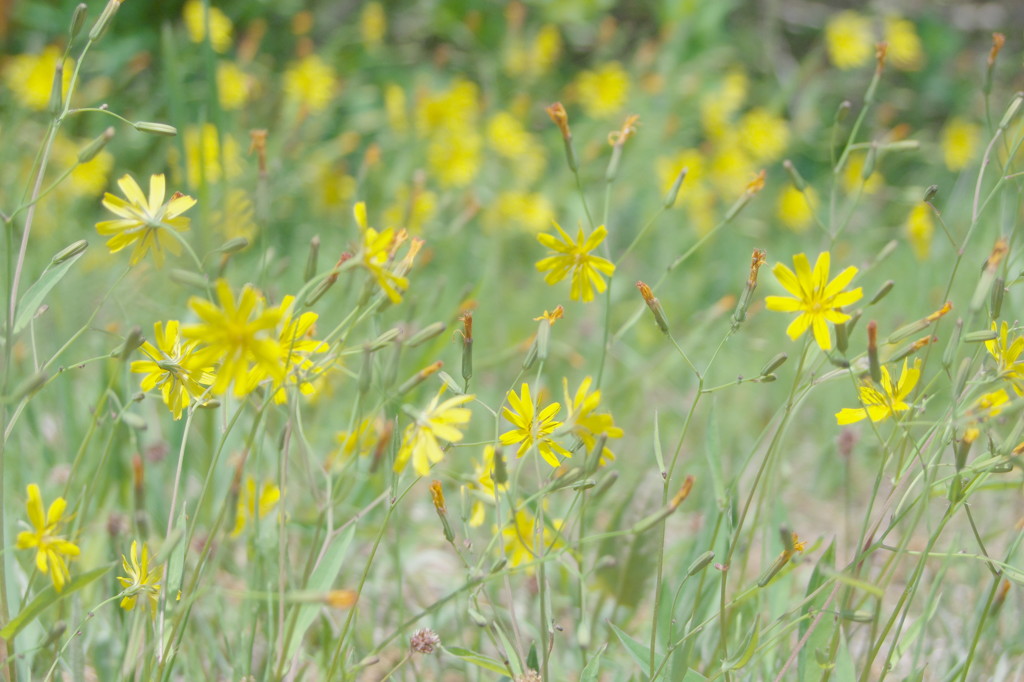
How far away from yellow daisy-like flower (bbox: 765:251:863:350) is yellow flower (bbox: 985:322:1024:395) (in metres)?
0.15

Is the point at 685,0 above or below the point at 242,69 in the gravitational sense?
above

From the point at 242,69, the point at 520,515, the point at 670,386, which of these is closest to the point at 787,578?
the point at 520,515

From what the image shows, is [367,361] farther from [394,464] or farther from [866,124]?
[866,124]

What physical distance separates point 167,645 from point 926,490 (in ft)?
2.37

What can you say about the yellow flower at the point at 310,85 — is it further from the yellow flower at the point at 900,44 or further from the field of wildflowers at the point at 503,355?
the yellow flower at the point at 900,44

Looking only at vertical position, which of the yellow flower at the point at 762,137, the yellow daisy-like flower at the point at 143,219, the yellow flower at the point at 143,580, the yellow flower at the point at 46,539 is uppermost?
the yellow flower at the point at 762,137

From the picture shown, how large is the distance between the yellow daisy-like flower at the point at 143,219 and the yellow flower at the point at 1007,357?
786 mm

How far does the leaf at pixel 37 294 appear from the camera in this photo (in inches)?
36.3

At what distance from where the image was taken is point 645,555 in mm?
1353

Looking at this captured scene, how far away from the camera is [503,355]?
1729mm

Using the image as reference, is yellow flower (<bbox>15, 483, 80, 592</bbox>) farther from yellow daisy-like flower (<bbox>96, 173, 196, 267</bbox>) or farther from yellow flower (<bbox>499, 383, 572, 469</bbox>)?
yellow flower (<bbox>499, 383, 572, 469</bbox>)

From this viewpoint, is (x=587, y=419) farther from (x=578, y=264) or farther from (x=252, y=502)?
(x=252, y=502)

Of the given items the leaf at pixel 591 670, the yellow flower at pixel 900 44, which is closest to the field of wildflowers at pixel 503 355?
the leaf at pixel 591 670

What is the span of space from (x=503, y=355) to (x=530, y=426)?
2.62ft
